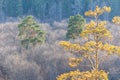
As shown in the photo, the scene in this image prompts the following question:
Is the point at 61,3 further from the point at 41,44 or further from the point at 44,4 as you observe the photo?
the point at 41,44

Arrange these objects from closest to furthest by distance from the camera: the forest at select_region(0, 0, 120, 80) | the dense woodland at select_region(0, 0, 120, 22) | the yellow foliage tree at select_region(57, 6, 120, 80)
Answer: the yellow foliage tree at select_region(57, 6, 120, 80) < the forest at select_region(0, 0, 120, 80) < the dense woodland at select_region(0, 0, 120, 22)

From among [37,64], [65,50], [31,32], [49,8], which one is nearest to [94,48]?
[65,50]

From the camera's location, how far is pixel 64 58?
5244 cm

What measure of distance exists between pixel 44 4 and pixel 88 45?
92.4 m

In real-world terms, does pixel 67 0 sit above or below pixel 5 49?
above

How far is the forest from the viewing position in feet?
64.1

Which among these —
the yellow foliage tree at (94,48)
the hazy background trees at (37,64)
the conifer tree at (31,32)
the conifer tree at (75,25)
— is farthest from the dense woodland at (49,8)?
the yellow foliage tree at (94,48)

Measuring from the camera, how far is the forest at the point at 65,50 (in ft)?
64.1

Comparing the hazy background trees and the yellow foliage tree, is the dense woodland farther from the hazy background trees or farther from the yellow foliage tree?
the yellow foliage tree

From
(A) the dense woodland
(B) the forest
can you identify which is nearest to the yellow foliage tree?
(B) the forest

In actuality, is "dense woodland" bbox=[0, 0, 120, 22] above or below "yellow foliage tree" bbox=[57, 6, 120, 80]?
above

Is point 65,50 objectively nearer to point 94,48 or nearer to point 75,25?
point 75,25

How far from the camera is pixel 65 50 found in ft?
170

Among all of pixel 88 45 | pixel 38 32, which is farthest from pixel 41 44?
pixel 88 45
